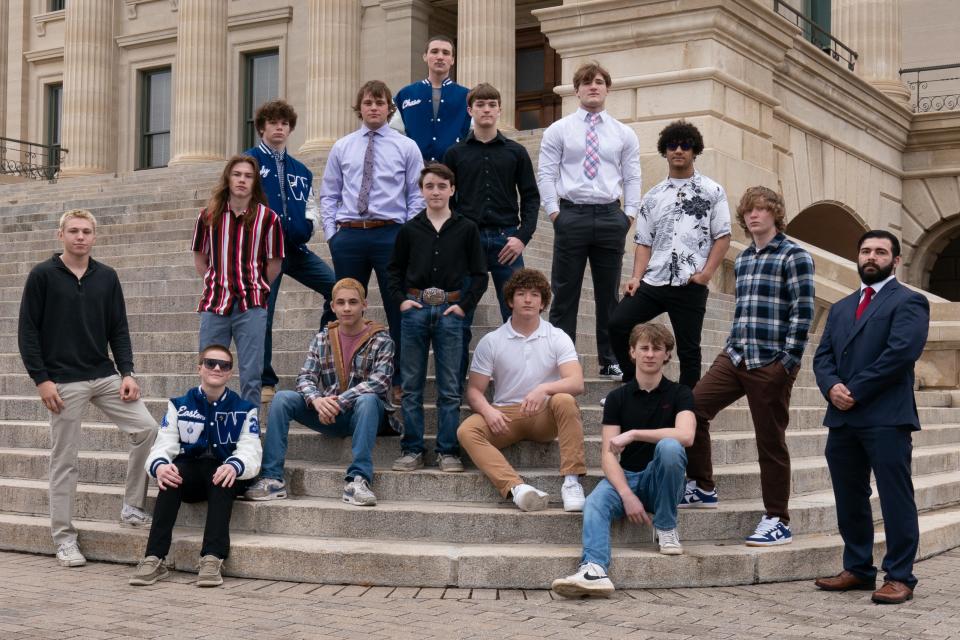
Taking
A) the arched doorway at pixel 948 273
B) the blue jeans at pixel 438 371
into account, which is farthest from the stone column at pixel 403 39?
the blue jeans at pixel 438 371

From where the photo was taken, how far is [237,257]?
7.18 meters

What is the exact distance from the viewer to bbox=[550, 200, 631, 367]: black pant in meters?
7.80

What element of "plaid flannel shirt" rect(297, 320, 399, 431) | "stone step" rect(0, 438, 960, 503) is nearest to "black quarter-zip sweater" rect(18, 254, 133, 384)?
"stone step" rect(0, 438, 960, 503)

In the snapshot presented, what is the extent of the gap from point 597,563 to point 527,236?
2514mm

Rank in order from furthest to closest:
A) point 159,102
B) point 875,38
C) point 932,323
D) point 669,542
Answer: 1. point 159,102
2. point 875,38
3. point 932,323
4. point 669,542

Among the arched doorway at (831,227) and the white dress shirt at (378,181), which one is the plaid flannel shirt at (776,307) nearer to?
the white dress shirt at (378,181)

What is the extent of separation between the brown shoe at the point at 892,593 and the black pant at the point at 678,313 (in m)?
1.76

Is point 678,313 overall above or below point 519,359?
above

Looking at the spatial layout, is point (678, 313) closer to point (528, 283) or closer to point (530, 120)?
point (528, 283)

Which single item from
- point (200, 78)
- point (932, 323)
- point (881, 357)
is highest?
point (200, 78)

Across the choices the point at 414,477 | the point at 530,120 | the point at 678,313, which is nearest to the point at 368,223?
the point at 414,477

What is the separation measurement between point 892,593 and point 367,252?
392 cm

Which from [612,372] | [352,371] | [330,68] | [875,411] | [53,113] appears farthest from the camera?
[53,113]

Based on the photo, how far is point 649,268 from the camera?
285 inches
